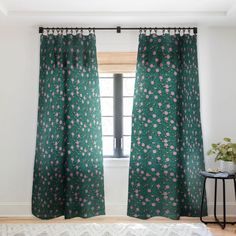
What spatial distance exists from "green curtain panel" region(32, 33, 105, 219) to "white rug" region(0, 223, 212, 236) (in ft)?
0.70

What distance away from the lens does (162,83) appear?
10.8 ft

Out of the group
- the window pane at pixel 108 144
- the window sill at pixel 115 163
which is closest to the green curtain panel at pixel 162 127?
the window sill at pixel 115 163

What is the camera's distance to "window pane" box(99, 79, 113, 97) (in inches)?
142

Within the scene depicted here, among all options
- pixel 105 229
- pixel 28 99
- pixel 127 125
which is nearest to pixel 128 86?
pixel 127 125

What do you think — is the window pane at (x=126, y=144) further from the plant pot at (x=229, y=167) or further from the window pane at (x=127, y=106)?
the plant pot at (x=229, y=167)

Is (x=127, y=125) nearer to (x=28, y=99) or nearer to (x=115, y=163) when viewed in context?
(x=115, y=163)

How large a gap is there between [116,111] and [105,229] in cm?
137

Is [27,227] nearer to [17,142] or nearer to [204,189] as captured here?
[17,142]

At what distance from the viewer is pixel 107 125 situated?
3.60 meters

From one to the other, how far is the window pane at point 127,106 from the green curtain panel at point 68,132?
412 millimetres

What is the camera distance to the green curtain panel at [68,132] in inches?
129

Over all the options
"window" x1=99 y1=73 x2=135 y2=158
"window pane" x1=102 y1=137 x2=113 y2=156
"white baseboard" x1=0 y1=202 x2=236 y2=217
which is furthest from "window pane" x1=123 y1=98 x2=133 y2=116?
"white baseboard" x1=0 y1=202 x2=236 y2=217

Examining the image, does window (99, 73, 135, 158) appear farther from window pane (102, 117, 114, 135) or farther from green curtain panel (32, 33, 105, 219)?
green curtain panel (32, 33, 105, 219)

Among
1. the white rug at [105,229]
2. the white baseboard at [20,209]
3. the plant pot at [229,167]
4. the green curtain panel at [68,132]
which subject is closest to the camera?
the white rug at [105,229]
